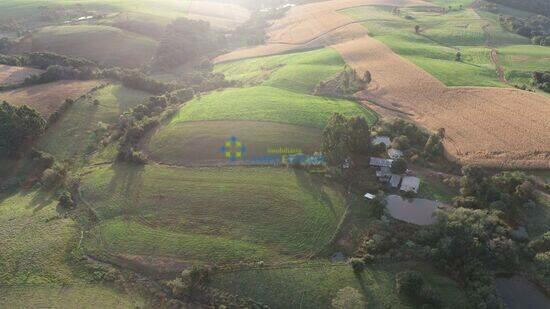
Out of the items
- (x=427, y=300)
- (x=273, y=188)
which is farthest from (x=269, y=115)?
(x=427, y=300)

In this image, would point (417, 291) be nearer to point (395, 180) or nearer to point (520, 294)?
point (520, 294)

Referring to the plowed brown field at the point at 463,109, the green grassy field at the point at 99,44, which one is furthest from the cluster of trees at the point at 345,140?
the green grassy field at the point at 99,44

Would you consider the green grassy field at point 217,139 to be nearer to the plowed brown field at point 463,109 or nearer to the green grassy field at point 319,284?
the plowed brown field at point 463,109

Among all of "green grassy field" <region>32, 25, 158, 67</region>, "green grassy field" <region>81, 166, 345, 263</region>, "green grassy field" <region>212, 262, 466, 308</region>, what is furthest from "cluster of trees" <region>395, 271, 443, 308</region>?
"green grassy field" <region>32, 25, 158, 67</region>

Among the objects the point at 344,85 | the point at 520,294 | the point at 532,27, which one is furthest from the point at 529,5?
the point at 520,294

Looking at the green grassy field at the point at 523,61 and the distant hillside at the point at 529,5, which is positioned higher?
the distant hillside at the point at 529,5

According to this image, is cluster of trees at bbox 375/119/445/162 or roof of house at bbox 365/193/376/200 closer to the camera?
roof of house at bbox 365/193/376/200

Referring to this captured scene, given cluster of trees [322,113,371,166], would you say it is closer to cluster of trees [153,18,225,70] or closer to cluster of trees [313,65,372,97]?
cluster of trees [313,65,372,97]

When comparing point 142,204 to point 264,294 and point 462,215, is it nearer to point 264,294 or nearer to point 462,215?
point 264,294
